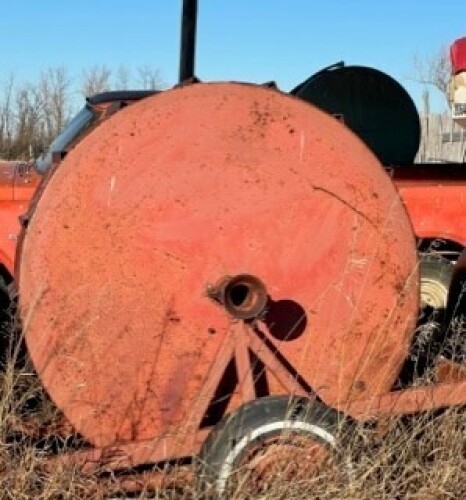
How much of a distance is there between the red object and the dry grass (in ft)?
15.0

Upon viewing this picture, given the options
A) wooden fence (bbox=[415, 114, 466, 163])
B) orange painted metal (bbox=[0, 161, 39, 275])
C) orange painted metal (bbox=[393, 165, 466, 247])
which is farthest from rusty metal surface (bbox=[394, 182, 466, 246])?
wooden fence (bbox=[415, 114, 466, 163])

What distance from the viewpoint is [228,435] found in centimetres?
351

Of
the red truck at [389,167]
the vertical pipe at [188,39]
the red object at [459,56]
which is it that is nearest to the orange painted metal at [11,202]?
the red truck at [389,167]

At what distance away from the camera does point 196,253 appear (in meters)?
3.88

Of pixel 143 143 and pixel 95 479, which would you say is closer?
pixel 95 479

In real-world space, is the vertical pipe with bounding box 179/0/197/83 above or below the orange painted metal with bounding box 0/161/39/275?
above

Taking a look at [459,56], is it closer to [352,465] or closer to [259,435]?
[352,465]

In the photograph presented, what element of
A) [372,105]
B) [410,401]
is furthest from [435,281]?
[410,401]

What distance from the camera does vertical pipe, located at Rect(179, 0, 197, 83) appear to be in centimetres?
866

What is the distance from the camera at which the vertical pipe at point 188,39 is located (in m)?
8.66

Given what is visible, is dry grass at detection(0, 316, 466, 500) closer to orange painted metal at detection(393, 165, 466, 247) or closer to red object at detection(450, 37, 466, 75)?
orange painted metal at detection(393, 165, 466, 247)

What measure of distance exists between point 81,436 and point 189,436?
504 mm

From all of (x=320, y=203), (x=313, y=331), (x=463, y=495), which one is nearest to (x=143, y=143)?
(x=320, y=203)

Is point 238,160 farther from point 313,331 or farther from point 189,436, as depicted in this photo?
point 189,436
